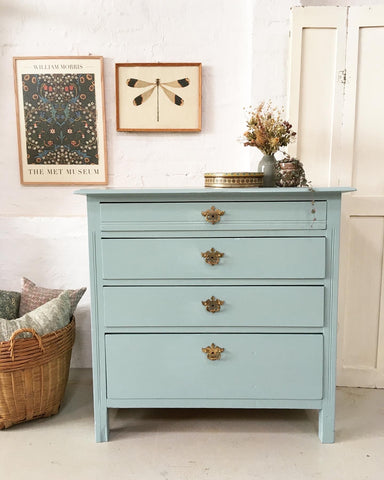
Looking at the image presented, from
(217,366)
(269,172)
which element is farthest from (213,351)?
(269,172)

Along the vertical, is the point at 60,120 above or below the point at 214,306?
above

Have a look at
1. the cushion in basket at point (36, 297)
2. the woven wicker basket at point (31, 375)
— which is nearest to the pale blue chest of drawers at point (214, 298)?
the woven wicker basket at point (31, 375)

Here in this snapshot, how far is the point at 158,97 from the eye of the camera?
2.63 metres

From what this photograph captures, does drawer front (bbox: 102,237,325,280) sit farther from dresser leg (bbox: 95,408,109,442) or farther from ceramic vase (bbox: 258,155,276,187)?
dresser leg (bbox: 95,408,109,442)

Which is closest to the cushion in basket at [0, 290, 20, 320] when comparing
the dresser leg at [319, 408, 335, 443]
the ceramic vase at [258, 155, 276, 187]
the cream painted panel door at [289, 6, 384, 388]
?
the ceramic vase at [258, 155, 276, 187]

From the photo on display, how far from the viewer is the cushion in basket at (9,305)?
94.8 inches

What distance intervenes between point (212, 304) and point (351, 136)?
1.39 m

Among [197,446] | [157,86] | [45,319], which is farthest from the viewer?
[157,86]

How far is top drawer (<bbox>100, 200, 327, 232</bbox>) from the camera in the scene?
6.28 ft

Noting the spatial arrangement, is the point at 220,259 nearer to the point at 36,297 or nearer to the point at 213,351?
the point at 213,351

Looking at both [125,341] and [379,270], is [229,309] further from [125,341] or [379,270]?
[379,270]

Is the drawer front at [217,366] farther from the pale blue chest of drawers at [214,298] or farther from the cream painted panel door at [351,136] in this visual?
the cream painted panel door at [351,136]

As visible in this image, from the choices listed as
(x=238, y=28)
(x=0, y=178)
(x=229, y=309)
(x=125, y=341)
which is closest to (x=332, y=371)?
(x=229, y=309)

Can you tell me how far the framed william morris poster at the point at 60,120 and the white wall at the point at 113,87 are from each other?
0.07 meters
